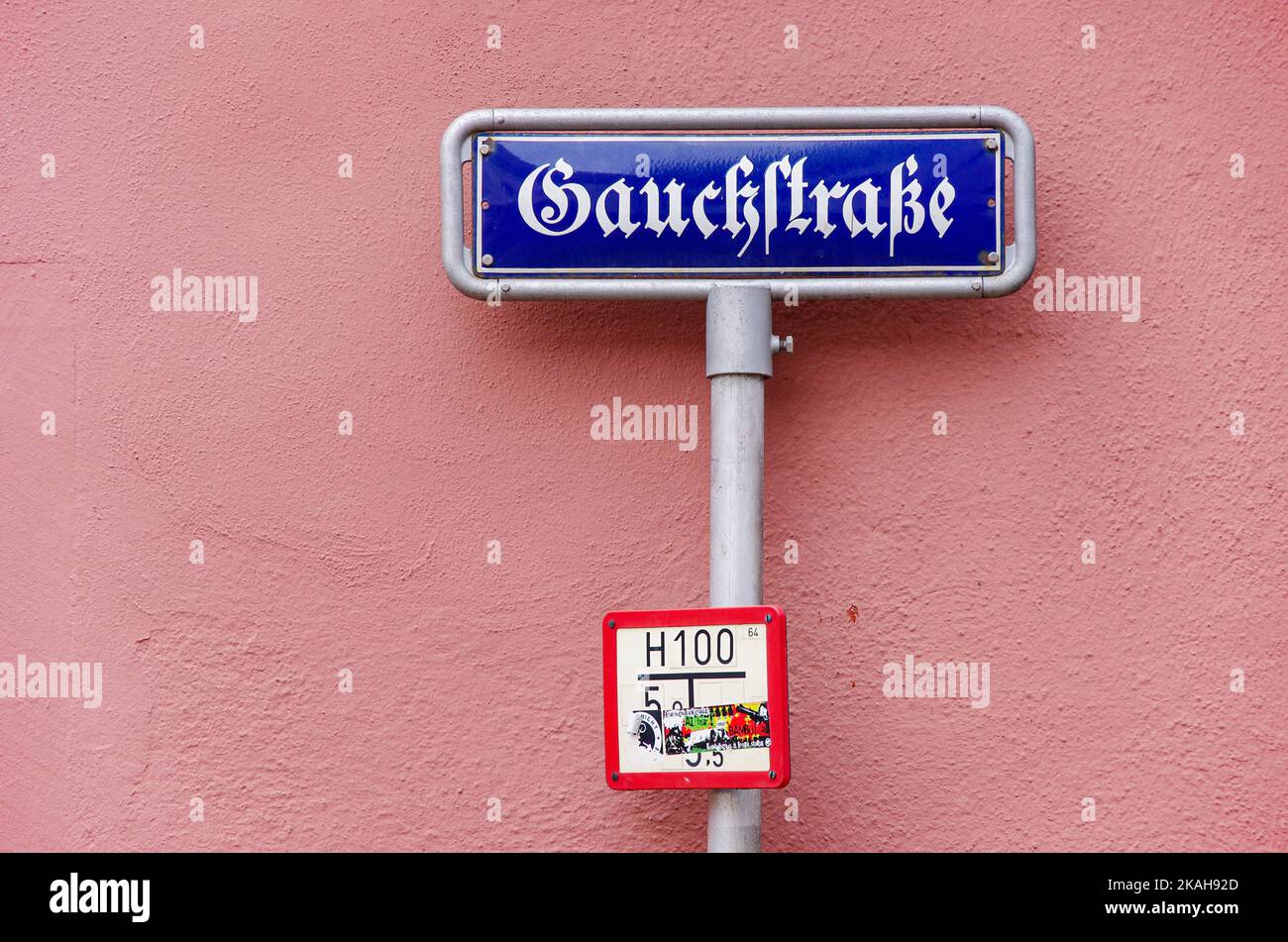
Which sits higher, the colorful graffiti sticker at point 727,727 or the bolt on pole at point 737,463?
the bolt on pole at point 737,463

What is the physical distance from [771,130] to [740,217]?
0.68 feet

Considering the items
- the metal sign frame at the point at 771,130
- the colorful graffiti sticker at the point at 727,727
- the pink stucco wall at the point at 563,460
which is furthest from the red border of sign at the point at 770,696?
the metal sign frame at the point at 771,130

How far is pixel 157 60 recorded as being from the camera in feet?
8.82

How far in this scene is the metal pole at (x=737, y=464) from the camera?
95.7 inches

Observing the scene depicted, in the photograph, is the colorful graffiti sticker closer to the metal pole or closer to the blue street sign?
the metal pole

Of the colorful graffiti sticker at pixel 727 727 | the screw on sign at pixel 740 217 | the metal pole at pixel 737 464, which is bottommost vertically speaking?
the colorful graffiti sticker at pixel 727 727

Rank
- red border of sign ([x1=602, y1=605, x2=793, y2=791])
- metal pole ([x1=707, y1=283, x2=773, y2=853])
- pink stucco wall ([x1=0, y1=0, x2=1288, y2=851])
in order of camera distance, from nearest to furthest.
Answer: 1. red border of sign ([x1=602, y1=605, x2=793, y2=791])
2. metal pole ([x1=707, y1=283, x2=773, y2=853])
3. pink stucco wall ([x1=0, y1=0, x2=1288, y2=851])

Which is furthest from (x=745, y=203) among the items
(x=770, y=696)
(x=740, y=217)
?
(x=770, y=696)

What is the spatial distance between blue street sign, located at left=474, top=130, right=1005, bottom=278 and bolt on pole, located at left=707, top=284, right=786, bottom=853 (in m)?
0.11

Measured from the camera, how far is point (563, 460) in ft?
8.66

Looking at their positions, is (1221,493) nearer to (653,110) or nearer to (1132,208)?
(1132,208)

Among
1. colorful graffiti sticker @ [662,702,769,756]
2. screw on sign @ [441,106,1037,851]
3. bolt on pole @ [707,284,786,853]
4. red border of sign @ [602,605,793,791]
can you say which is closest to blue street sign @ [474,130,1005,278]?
screw on sign @ [441,106,1037,851]

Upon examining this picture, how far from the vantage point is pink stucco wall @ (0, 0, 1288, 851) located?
2574mm

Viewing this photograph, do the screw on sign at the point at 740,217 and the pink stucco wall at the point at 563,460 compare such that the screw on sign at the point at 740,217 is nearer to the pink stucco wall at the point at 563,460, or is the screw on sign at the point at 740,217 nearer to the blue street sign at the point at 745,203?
the blue street sign at the point at 745,203
